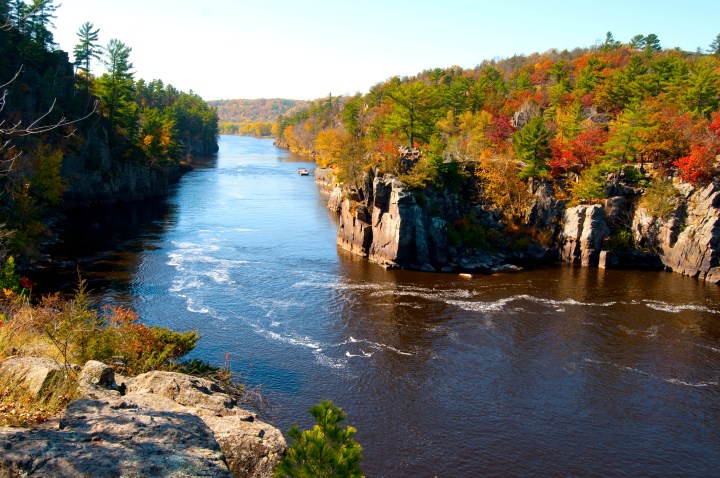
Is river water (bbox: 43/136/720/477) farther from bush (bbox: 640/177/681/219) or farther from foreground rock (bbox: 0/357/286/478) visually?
foreground rock (bbox: 0/357/286/478)

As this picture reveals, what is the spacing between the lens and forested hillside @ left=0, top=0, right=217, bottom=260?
193 feet

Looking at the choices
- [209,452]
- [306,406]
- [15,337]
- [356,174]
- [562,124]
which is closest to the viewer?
[209,452]

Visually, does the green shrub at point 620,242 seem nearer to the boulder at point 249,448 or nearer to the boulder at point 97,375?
the boulder at point 249,448

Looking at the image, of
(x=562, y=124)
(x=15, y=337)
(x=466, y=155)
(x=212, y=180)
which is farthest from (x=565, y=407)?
(x=212, y=180)

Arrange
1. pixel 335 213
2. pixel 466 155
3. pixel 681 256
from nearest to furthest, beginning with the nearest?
pixel 681 256
pixel 466 155
pixel 335 213

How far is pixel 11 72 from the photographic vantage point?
76.8 metres

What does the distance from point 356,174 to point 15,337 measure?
51727mm

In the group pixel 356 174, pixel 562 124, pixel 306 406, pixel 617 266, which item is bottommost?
pixel 306 406

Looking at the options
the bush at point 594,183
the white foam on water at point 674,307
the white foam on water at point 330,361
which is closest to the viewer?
the white foam on water at point 330,361

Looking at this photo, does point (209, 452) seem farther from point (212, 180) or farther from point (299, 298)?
point (212, 180)

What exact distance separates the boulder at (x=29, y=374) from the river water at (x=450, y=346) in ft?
47.3

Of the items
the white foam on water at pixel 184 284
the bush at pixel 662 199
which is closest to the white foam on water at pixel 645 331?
the bush at pixel 662 199

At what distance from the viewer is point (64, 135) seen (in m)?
65.8

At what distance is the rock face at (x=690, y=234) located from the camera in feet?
191
